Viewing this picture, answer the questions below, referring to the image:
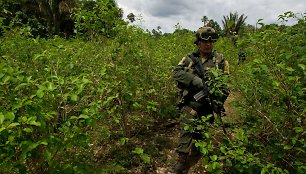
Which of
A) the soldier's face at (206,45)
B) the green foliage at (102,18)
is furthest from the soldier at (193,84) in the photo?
the green foliage at (102,18)

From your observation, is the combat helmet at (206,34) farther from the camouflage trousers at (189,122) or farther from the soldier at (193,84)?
the camouflage trousers at (189,122)

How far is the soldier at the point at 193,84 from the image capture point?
4.22 m

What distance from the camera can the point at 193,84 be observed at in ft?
13.7

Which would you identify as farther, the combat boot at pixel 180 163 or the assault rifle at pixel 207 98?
the combat boot at pixel 180 163

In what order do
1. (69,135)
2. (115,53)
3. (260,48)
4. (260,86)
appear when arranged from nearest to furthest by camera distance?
(69,135), (260,48), (260,86), (115,53)

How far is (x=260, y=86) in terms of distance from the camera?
3.16m

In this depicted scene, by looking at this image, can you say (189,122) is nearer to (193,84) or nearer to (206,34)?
(193,84)

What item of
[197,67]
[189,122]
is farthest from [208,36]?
Result: [189,122]

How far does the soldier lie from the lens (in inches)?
166

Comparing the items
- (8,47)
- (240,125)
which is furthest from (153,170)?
(8,47)

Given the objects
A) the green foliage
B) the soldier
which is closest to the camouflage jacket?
the soldier

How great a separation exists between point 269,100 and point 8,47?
4143 millimetres

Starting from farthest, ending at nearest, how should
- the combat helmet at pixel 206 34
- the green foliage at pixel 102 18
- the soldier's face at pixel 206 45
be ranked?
the green foliage at pixel 102 18 → the soldier's face at pixel 206 45 → the combat helmet at pixel 206 34

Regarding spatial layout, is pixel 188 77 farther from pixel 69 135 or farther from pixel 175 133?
pixel 175 133
